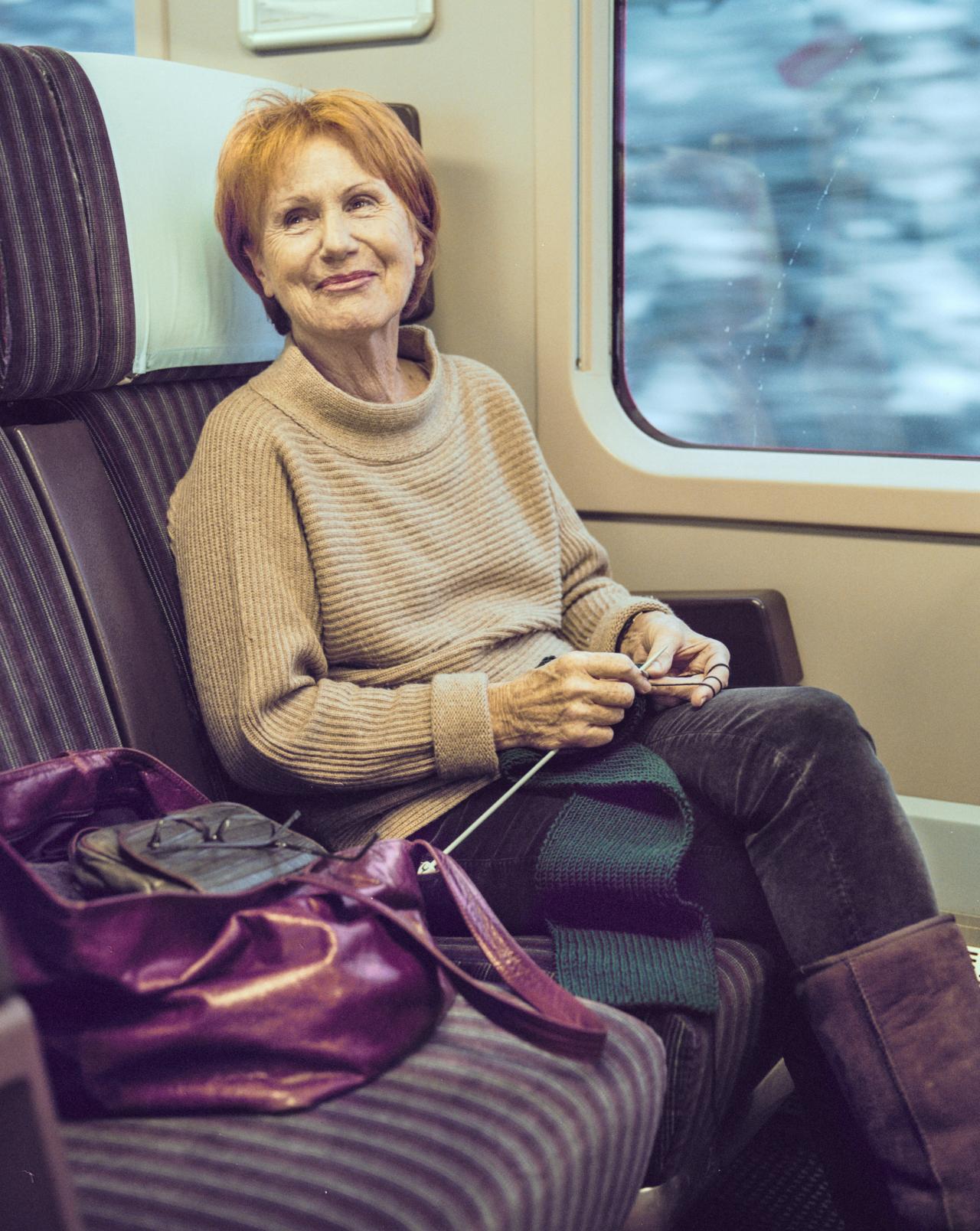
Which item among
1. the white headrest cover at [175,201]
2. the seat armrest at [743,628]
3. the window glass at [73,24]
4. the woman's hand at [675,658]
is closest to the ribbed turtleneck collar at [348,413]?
the white headrest cover at [175,201]

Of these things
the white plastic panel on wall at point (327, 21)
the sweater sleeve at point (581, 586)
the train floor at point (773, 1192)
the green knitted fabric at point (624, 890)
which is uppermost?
the white plastic panel on wall at point (327, 21)

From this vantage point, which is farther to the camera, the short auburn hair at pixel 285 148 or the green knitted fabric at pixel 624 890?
the short auburn hair at pixel 285 148

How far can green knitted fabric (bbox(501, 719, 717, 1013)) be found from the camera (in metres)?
1.22

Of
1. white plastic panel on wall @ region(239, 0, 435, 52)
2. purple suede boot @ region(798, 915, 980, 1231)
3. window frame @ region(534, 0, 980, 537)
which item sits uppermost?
white plastic panel on wall @ region(239, 0, 435, 52)

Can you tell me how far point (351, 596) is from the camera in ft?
4.86

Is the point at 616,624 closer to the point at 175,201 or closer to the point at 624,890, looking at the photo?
the point at 624,890

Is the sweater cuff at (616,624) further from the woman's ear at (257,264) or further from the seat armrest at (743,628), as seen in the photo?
the woman's ear at (257,264)

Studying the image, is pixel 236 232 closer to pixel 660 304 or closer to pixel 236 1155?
pixel 660 304

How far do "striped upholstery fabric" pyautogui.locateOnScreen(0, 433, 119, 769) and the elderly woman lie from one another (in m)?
0.13

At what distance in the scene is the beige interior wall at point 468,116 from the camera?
2.03 meters

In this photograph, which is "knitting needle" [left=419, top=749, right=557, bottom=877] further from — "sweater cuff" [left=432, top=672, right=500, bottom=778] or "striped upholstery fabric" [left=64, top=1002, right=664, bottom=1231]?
"striped upholstery fabric" [left=64, top=1002, right=664, bottom=1231]

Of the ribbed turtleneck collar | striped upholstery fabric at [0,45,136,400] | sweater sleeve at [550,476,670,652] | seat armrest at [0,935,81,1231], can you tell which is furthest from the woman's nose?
seat armrest at [0,935,81,1231]

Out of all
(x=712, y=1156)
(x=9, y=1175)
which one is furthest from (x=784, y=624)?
(x=9, y=1175)

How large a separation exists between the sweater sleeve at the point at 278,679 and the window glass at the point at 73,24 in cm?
123
